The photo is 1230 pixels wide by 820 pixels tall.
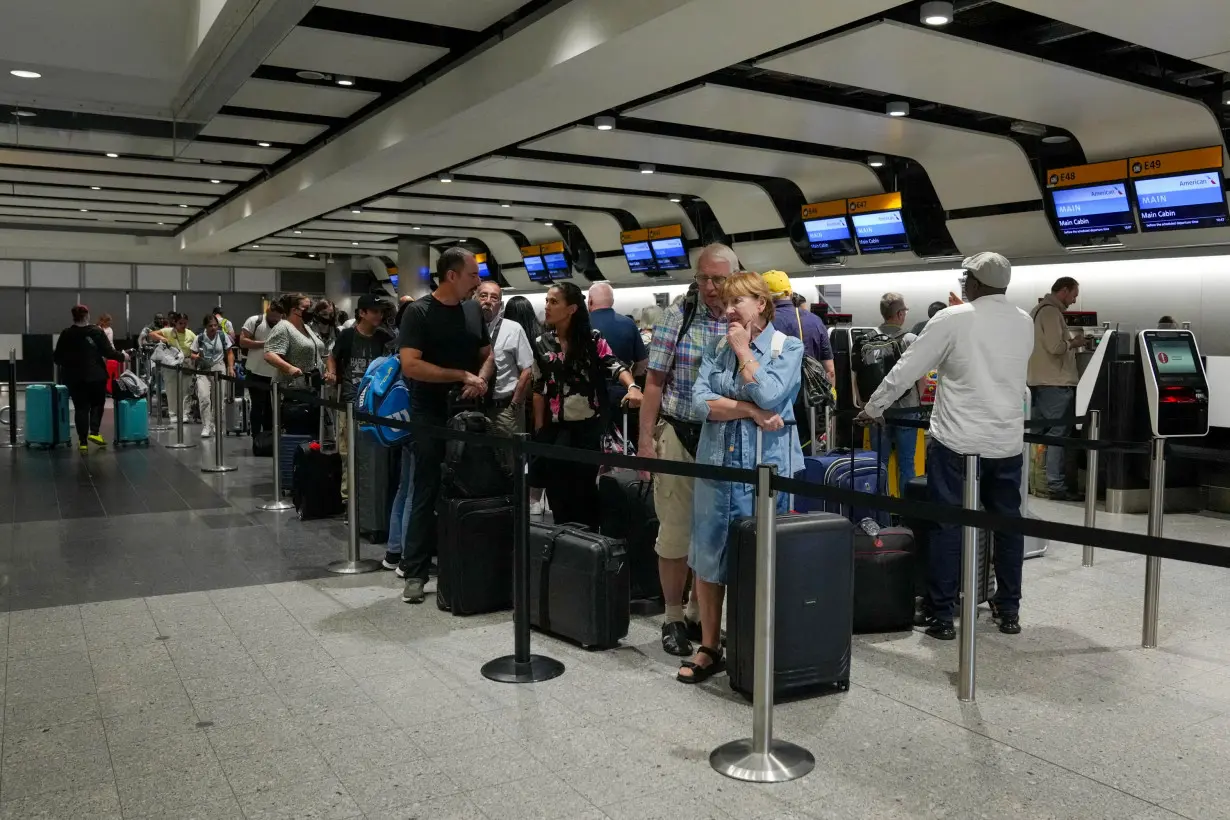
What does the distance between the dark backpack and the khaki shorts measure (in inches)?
39.3

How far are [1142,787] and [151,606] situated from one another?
434 cm

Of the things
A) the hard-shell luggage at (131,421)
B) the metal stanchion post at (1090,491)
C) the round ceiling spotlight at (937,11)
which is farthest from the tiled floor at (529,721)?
the hard-shell luggage at (131,421)

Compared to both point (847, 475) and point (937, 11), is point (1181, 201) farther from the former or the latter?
point (847, 475)

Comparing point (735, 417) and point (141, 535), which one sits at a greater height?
point (735, 417)

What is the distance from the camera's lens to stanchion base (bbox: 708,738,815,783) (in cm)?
301

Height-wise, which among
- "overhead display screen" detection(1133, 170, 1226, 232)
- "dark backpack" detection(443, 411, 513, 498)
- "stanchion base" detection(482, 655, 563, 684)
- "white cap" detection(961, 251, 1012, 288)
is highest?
"overhead display screen" detection(1133, 170, 1226, 232)

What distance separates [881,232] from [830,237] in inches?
32.6

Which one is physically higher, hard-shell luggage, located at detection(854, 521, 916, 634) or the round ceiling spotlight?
the round ceiling spotlight

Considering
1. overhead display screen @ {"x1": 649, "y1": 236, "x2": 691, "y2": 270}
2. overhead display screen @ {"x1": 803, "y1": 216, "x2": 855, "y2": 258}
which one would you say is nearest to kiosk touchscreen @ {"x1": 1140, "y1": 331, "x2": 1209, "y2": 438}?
overhead display screen @ {"x1": 803, "y1": 216, "x2": 855, "y2": 258}

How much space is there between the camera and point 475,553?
186 inches

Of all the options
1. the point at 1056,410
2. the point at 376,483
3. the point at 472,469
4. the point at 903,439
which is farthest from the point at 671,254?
the point at 472,469

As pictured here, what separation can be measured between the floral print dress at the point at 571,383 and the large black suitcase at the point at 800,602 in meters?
1.59

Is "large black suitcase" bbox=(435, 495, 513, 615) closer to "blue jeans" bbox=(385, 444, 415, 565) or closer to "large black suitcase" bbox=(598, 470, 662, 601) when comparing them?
"large black suitcase" bbox=(598, 470, 662, 601)

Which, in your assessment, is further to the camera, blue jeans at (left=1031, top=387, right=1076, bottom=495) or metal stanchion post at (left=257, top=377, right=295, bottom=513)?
blue jeans at (left=1031, top=387, right=1076, bottom=495)
